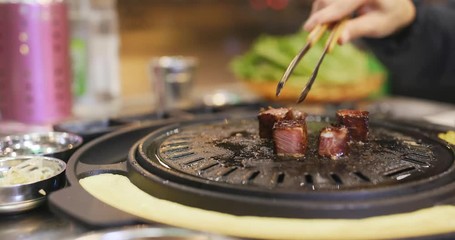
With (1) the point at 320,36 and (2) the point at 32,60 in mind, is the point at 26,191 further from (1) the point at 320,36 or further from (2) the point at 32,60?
(2) the point at 32,60

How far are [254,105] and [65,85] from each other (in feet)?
2.76

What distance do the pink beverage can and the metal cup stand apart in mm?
525

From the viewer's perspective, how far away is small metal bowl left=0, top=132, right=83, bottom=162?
1291mm

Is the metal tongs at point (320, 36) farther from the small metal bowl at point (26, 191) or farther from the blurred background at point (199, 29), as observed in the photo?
the blurred background at point (199, 29)

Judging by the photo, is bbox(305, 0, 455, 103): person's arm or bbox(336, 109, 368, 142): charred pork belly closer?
bbox(336, 109, 368, 142): charred pork belly

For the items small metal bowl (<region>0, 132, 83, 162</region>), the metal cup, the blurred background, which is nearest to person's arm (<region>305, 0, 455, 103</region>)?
small metal bowl (<region>0, 132, 83, 162</region>)

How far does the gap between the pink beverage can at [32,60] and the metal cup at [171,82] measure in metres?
0.52

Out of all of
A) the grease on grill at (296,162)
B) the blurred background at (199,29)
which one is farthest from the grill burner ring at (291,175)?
the blurred background at (199,29)

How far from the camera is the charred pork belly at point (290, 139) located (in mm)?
1065

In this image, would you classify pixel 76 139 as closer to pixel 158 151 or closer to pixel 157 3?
pixel 158 151

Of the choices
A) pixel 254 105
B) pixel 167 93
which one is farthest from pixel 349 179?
pixel 167 93

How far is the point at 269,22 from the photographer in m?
4.16

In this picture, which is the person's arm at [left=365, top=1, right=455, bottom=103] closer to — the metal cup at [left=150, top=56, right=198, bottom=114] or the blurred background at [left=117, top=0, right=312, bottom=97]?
the metal cup at [left=150, top=56, right=198, bottom=114]

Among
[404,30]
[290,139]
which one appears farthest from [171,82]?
[290,139]
